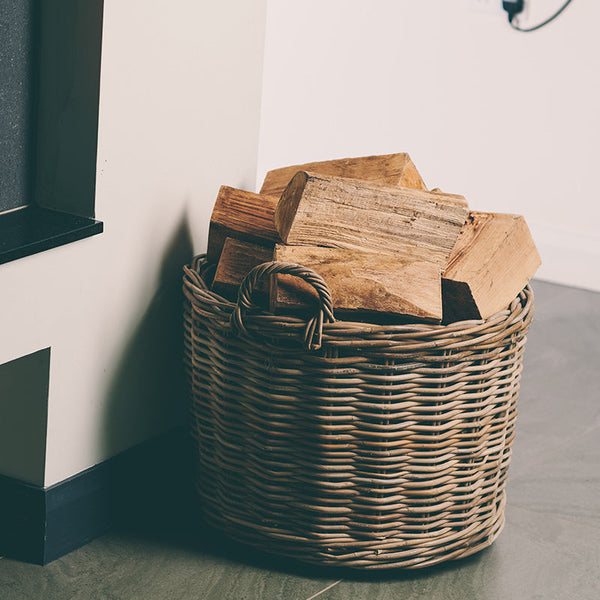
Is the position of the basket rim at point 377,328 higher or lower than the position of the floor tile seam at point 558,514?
higher

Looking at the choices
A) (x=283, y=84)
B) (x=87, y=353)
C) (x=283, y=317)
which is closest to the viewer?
(x=283, y=317)

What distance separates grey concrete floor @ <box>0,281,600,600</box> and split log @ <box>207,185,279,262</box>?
47 centimetres

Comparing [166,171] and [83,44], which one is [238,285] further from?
[83,44]

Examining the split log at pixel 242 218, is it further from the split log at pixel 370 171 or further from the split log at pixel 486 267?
the split log at pixel 486 267

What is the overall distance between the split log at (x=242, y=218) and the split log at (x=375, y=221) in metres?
0.08

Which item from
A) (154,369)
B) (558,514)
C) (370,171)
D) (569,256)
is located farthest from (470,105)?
(154,369)

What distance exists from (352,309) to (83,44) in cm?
52

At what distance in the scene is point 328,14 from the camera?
2.74 meters

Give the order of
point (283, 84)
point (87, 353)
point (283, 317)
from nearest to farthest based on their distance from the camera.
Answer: point (283, 317) < point (87, 353) < point (283, 84)

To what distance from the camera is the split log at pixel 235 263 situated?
141 centimetres

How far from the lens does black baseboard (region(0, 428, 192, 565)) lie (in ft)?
4.54

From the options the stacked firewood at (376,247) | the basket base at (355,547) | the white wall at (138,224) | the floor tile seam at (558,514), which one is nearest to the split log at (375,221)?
the stacked firewood at (376,247)

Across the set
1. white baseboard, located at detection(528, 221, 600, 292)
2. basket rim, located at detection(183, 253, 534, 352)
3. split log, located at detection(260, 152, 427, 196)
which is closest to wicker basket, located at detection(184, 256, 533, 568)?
basket rim, located at detection(183, 253, 534, 352)

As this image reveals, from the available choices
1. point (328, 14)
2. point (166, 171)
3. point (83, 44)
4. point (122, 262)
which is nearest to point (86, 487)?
point (122, 262)
